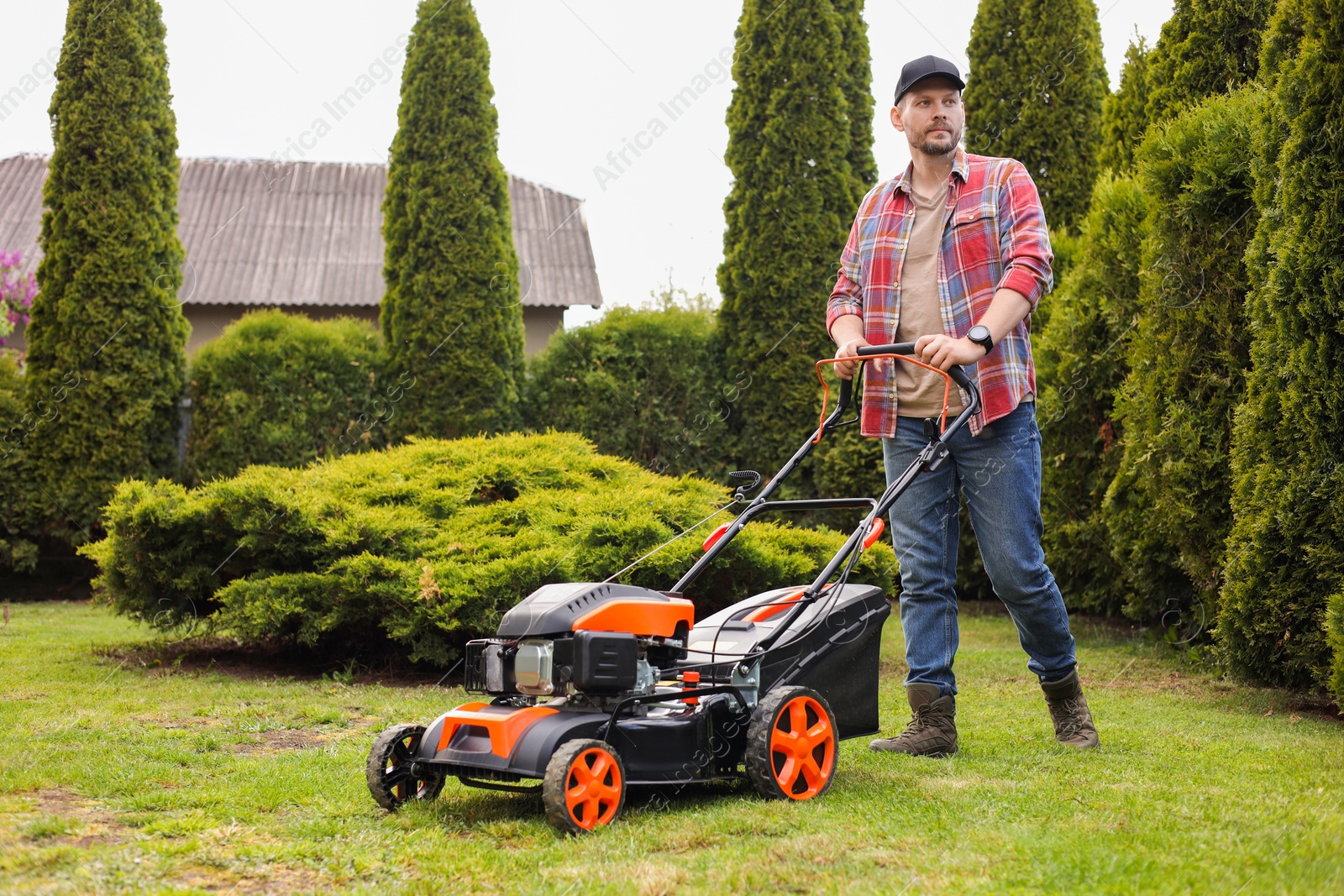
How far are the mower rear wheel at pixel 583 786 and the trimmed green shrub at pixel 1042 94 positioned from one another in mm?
8249

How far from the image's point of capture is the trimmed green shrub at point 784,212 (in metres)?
10.0

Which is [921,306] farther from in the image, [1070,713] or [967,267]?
[1070,713]

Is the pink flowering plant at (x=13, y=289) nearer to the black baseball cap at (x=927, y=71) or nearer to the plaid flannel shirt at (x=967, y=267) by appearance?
the plaid flannel shirt at (x=967, y=267)

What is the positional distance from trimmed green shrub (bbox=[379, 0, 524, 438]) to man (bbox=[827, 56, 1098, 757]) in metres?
6.32

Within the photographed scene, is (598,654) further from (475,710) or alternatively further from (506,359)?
(506,359)

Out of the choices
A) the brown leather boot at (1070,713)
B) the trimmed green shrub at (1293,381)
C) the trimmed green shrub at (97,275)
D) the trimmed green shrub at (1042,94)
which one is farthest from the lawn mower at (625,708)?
the trimmed green shrub at (97,275)

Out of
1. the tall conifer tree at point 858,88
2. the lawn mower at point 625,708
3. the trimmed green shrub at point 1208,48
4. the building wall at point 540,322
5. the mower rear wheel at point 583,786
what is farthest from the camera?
the building wall at point 540,322

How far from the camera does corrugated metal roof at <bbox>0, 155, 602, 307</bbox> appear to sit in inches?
711

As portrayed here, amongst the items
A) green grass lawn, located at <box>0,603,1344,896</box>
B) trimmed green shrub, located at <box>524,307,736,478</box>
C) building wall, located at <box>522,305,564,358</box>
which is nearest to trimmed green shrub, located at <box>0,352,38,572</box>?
trimmed green shrub, located at <box>524,307,736,478</box>

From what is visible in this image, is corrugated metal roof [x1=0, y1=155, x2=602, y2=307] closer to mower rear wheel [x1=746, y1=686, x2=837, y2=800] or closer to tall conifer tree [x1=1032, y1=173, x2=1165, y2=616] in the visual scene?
tall conifer tree [x1=1032, y1=173, x2=1165, y2=616]

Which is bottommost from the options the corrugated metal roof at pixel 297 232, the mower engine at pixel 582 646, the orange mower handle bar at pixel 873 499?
the mower engine at pixel 582 646

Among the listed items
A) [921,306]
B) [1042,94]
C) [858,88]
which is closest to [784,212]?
[858,88]

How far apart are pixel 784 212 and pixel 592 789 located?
8.02 m

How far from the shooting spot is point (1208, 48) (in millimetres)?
6293
